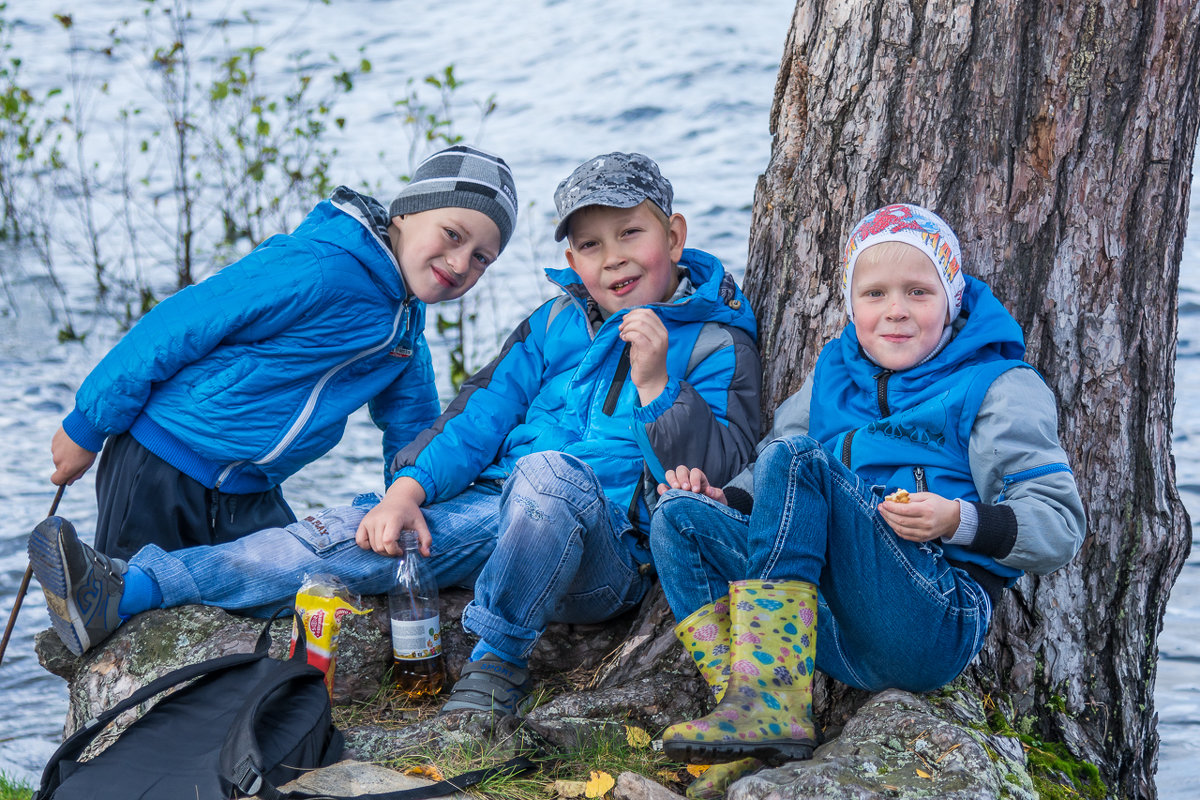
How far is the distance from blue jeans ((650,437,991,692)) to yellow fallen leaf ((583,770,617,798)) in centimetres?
44


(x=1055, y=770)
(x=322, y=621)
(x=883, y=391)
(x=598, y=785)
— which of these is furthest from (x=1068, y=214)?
(x=322, y=621)

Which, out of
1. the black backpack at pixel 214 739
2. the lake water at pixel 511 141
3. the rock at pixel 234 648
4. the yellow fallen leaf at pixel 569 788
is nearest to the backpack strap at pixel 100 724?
the black backpack at pixel 214 739

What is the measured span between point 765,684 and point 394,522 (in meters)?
1.21

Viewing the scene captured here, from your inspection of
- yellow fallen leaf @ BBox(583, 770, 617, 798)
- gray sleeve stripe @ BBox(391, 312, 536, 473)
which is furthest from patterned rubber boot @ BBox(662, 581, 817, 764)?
gray sleeve stripe @ BBox(391, 312, 536, 473)

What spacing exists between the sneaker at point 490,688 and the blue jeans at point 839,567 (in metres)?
0.53

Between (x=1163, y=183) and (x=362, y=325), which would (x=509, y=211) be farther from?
(x=1163, y=183)

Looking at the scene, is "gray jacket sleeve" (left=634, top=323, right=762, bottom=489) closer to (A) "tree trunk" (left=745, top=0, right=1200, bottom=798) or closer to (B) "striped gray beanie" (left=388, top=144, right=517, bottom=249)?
(A) "tree trunk" (left=745, top=0, right=1200, bottom=798)

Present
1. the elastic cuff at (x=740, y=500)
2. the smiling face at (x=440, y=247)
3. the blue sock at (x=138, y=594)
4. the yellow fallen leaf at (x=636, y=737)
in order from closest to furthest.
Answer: the yellow fallen leaf at (x=636, y=737), the elastic cuff at (x=740, y=500), the blue sock at (x=138, y=594), the smiling face at (x=440, y=247)

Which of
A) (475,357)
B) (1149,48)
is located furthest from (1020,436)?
(475,357)

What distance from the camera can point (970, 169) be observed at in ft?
9.10

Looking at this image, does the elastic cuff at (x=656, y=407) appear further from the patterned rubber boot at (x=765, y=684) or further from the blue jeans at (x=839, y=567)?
the patterned rubber boot at (x=765, y=684)

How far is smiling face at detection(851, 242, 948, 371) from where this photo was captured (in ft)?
8.34

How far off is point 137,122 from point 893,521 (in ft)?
30.9

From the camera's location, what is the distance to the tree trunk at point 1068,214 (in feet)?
8.86
